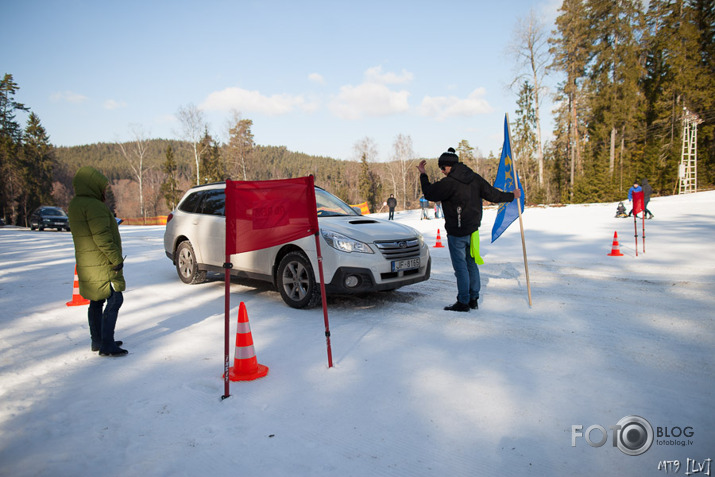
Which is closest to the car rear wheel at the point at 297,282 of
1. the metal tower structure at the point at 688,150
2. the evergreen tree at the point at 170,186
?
the metal tower structure at the point at 688,150

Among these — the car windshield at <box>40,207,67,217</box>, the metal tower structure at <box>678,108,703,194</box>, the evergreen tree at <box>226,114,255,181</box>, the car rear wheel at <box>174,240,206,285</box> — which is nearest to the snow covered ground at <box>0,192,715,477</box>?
the car rear wheel at <box>174,240,206,285</box>

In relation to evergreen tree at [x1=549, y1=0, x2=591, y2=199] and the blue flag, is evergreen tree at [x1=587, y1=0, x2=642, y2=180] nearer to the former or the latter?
evergreen tree at [x1=549, y1=0, x2=591, y2=199]

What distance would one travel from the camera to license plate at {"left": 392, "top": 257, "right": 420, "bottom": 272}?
221 inches

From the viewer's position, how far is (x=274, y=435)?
9.05ft

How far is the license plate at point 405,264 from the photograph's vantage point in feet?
18.4

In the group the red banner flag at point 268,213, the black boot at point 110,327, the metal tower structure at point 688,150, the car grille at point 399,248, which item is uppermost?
the metal tower structure at point 688,150

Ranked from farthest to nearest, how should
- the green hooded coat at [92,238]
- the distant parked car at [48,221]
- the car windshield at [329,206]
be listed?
the distant parked car at [48,221] → the car windshield at [329,206] → the green hooded coat at [92,238]

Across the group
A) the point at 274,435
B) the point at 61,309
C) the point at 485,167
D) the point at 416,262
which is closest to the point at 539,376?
the point at 274,435

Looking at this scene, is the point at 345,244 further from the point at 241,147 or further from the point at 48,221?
the point at 241,147

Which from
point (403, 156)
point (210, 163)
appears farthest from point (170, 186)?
point (403, 156)

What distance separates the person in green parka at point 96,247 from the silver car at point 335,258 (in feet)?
7.29

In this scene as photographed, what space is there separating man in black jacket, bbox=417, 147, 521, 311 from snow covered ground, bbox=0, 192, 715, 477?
533mm

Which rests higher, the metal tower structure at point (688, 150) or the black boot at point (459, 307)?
the metal tower structure at point (688, 150)

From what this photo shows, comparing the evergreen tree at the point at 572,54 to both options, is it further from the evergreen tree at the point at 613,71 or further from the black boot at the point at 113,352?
the black boot at the point at 113,352
